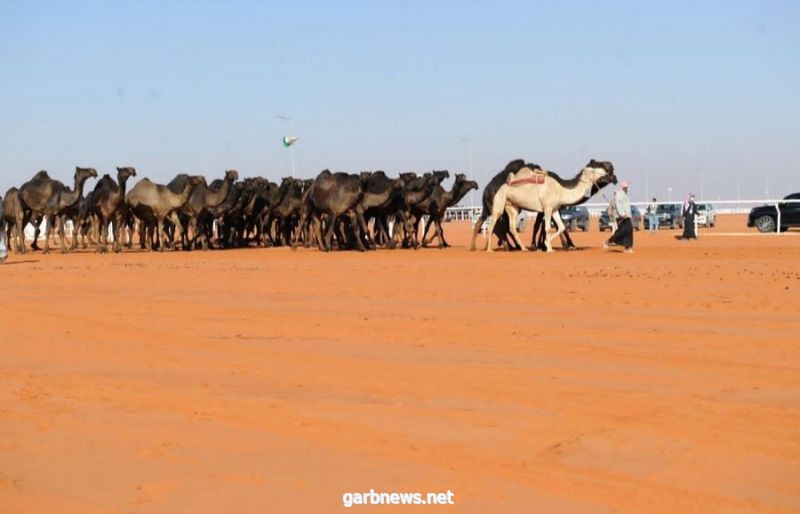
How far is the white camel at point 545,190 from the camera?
90.9 feet

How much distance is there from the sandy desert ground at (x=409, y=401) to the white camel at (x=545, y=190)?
12.6 m

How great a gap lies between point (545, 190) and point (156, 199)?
12799 mm

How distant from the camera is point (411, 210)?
34688mm

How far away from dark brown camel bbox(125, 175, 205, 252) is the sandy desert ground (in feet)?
67.0

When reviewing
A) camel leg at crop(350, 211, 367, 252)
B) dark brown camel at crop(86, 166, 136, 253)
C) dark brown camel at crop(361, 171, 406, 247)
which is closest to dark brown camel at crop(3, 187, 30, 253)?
dark brown camel at crop(86, 166, 136, 253)

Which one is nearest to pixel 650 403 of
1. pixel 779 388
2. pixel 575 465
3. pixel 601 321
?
pixel 779 388

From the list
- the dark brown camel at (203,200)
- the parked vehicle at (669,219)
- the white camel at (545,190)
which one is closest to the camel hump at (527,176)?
the white camel at (545,190)

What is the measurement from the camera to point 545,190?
2762 cm

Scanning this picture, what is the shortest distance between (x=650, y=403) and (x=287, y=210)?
105 feet

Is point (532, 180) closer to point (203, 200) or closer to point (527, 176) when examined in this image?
point (527, 176)

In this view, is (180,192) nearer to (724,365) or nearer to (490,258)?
(490,258)

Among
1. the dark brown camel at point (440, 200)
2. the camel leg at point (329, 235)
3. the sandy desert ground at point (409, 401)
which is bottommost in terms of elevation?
the sandy desert ground at point (409, 401)

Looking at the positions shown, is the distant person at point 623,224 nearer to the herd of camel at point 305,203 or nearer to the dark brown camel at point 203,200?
the herd of camel at point 305,203

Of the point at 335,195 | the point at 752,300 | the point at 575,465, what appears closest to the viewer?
the point at 575,465
